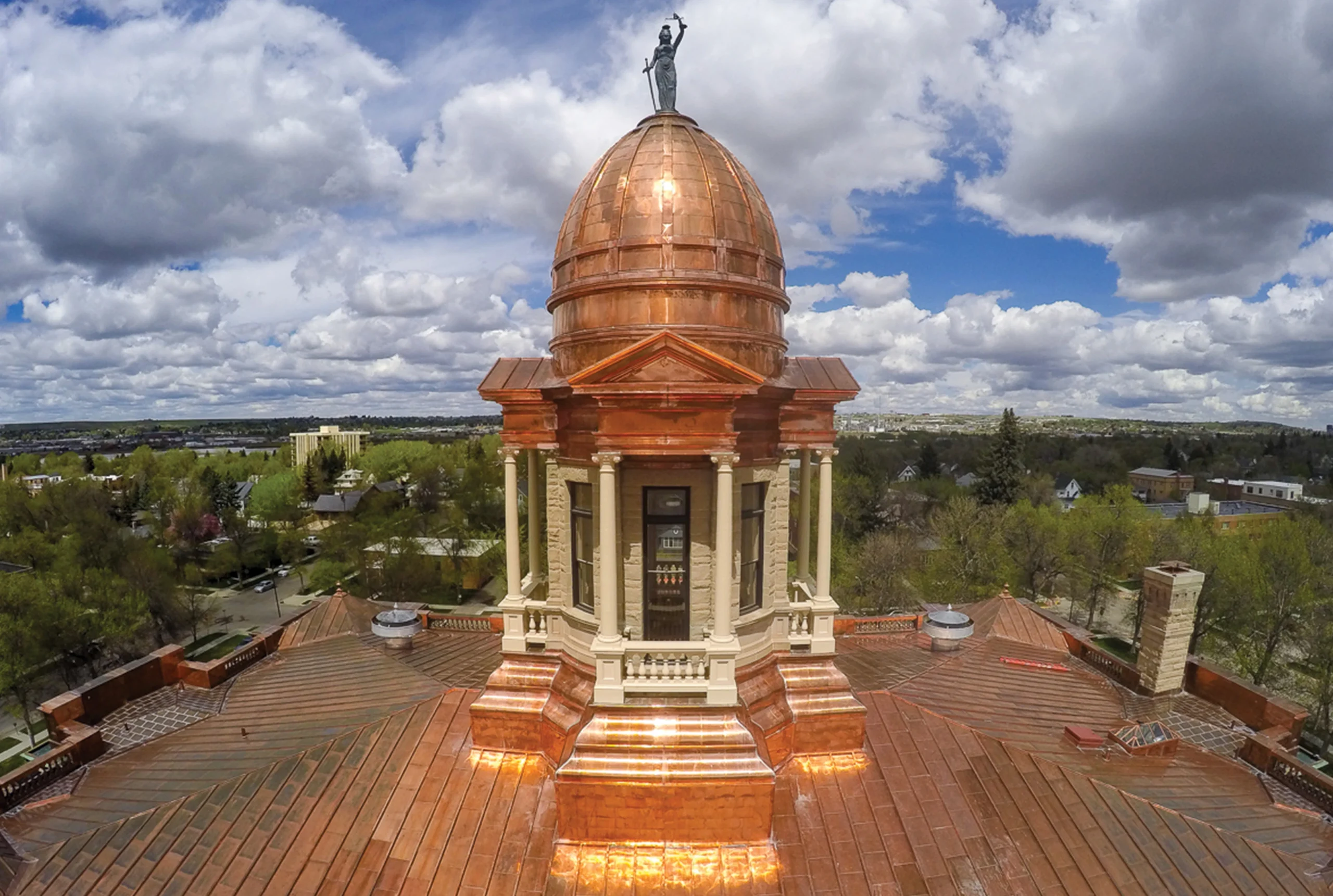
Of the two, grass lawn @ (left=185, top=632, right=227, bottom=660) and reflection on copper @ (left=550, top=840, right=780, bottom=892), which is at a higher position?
reflection on copper @ (left=550, top=840, right=780, bottom=892)

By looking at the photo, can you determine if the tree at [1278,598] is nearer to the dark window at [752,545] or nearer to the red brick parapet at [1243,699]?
the red brick parapet at [1243,699]

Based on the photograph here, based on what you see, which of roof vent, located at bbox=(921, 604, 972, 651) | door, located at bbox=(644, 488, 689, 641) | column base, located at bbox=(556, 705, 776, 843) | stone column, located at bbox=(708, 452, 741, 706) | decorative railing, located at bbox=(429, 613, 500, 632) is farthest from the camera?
decorative railing, located at bbox=(429, 613, 500, 632)

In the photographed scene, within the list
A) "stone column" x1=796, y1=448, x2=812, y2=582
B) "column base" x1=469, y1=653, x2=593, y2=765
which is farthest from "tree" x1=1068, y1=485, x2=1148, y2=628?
"column base" x1=469, y1=653, x2=593, y2=765

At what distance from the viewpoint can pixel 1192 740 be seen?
12234 mm

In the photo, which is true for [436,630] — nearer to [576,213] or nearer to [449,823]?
[449,823]

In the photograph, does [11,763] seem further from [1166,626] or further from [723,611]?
[1166,626]

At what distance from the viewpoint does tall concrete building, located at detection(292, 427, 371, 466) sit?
354 feet

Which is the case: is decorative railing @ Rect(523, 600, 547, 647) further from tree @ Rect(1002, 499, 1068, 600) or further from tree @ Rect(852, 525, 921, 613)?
tree @ Rect(1002, 499, 1068, 600)

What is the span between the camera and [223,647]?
1366 inches

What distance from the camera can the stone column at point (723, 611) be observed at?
912 centimetres

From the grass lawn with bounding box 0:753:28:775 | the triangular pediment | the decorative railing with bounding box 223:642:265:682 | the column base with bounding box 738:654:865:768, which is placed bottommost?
the grass lawn with bounding box 0:753:28:775

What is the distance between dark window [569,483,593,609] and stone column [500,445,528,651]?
99 centimetres

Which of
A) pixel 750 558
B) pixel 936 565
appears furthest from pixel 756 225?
pixel 936 565

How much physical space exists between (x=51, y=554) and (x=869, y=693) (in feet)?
142
